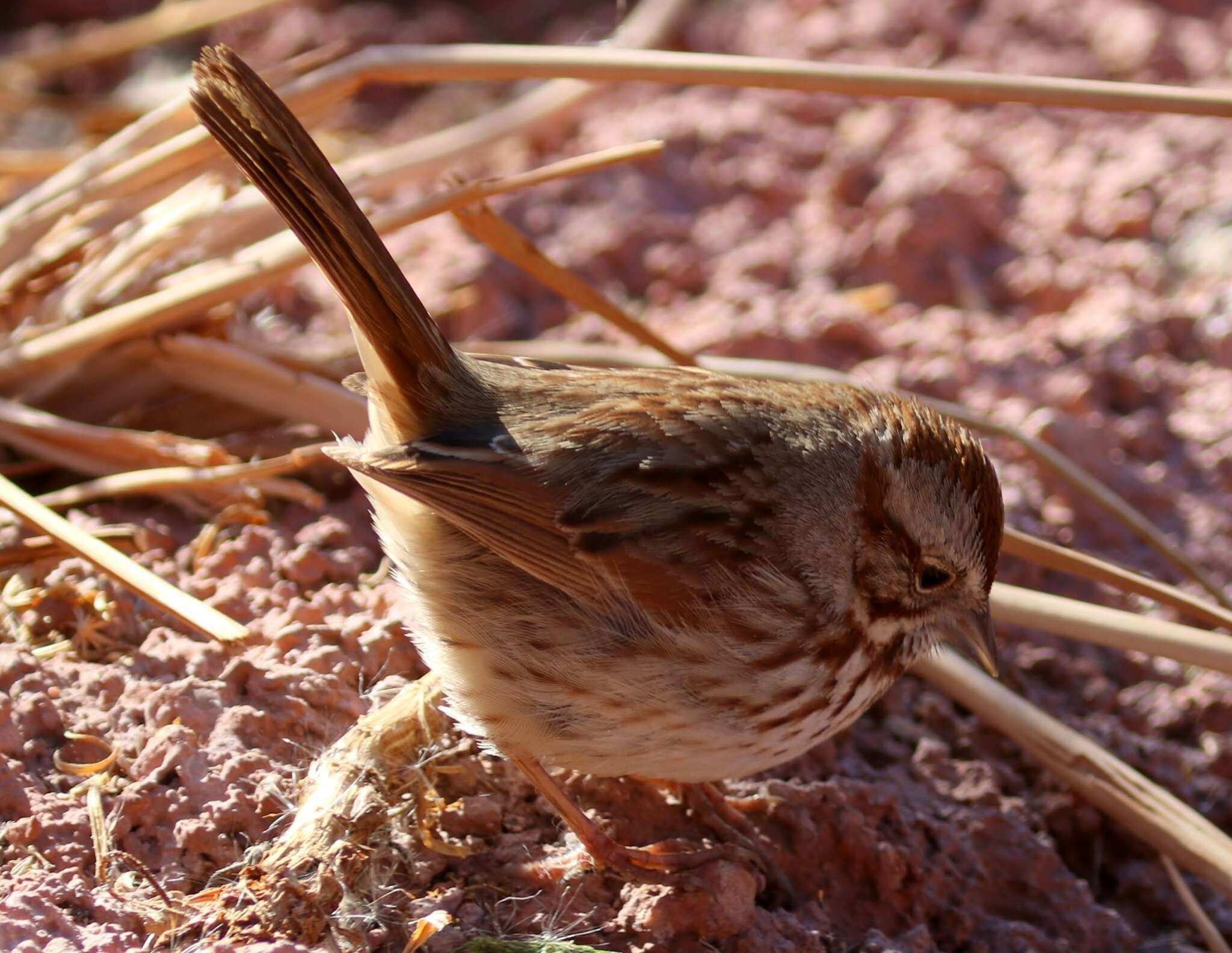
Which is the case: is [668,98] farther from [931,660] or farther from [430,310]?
[931,660]

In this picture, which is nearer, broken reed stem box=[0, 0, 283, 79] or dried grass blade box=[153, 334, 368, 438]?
dried grass blade box=[153, 334, 368, 438]

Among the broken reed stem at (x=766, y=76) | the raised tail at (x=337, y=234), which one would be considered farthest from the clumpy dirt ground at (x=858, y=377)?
the broken reed stem at (x=766, y=76)

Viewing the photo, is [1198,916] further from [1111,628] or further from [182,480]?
[182,480]

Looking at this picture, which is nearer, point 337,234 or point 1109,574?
point 337,234

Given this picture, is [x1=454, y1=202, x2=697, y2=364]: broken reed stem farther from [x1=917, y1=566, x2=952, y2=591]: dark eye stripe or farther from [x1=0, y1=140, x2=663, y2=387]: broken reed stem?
[x1=917, y1=566, x2=952, y2=591]: dark eye stripe

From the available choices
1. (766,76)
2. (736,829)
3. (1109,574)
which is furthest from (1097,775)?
(766,76)

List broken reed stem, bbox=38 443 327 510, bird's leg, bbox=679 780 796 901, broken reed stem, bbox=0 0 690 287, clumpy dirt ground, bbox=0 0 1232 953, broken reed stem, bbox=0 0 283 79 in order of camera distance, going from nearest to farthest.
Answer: clumpy dirt ground, bbox=0 0 1232 953 → bird's leg, bbox=679 780 796 901 → broken reed stem, bbox=38 443 327 510 → broken reed stem, bbox=0 0 690 287 → broken reed stem, bbox=0 0 283 79

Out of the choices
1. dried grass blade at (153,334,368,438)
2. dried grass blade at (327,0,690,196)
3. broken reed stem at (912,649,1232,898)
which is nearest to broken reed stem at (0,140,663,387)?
dried grass blade at (153,334,368,438)
